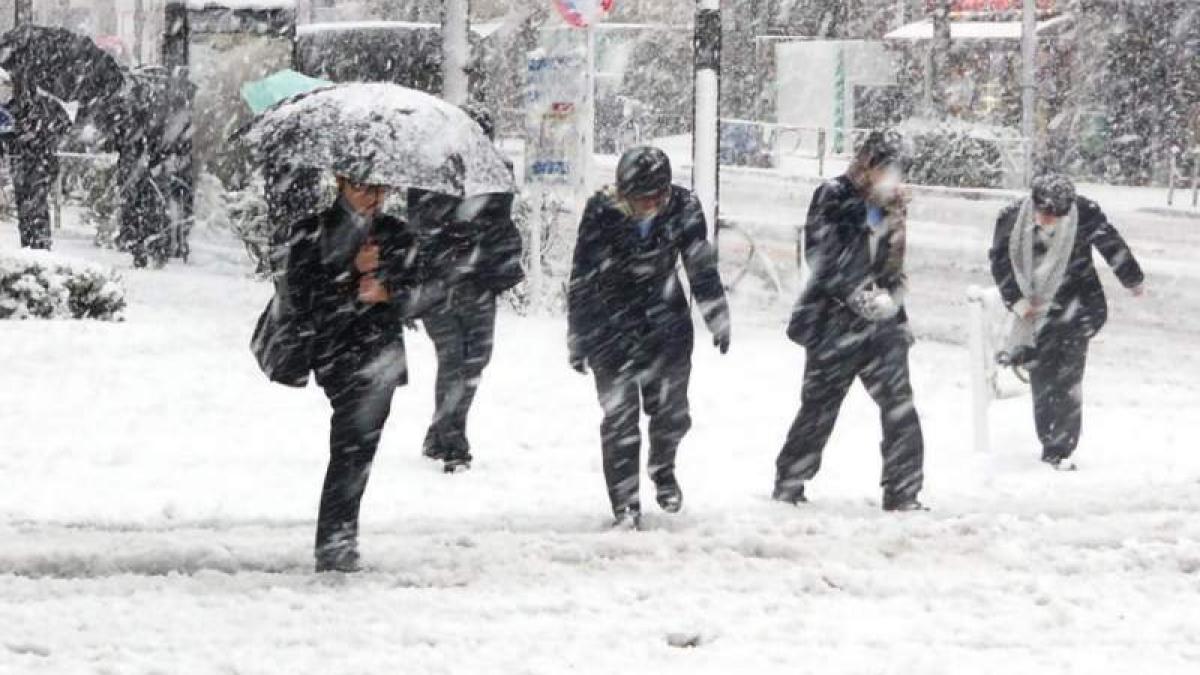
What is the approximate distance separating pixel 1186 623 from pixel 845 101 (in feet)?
126

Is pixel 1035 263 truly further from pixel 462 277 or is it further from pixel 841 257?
pixel 462 277

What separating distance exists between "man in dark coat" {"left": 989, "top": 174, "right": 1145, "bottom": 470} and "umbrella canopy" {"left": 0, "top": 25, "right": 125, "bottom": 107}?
38.0ft

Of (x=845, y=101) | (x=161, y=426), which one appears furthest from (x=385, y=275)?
(x=845, y=101)

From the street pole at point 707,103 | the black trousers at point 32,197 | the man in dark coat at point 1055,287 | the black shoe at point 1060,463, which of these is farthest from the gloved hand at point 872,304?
the black trousers at point 32,197

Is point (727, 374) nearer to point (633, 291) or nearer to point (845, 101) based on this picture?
point (633, 291)

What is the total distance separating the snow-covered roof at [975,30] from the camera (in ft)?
126

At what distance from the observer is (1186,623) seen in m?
6.81

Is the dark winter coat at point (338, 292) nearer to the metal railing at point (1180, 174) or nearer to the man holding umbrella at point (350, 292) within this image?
the man holding umbrella at point (350, 292)

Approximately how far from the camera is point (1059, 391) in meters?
10.3

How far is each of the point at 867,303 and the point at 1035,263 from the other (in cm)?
194

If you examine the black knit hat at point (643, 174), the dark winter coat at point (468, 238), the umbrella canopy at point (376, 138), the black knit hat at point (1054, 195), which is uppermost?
the umbrella canopy at point (376, 138)

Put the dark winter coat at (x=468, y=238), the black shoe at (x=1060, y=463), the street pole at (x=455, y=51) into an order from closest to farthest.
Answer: the dark winter coat at (x=468, y=238), the black shoe at (x=1060, y=463), the street pole at (x=455, y=51)

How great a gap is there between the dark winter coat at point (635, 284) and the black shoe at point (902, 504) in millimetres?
1265

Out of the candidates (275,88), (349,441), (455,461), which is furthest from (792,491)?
(275,88)
